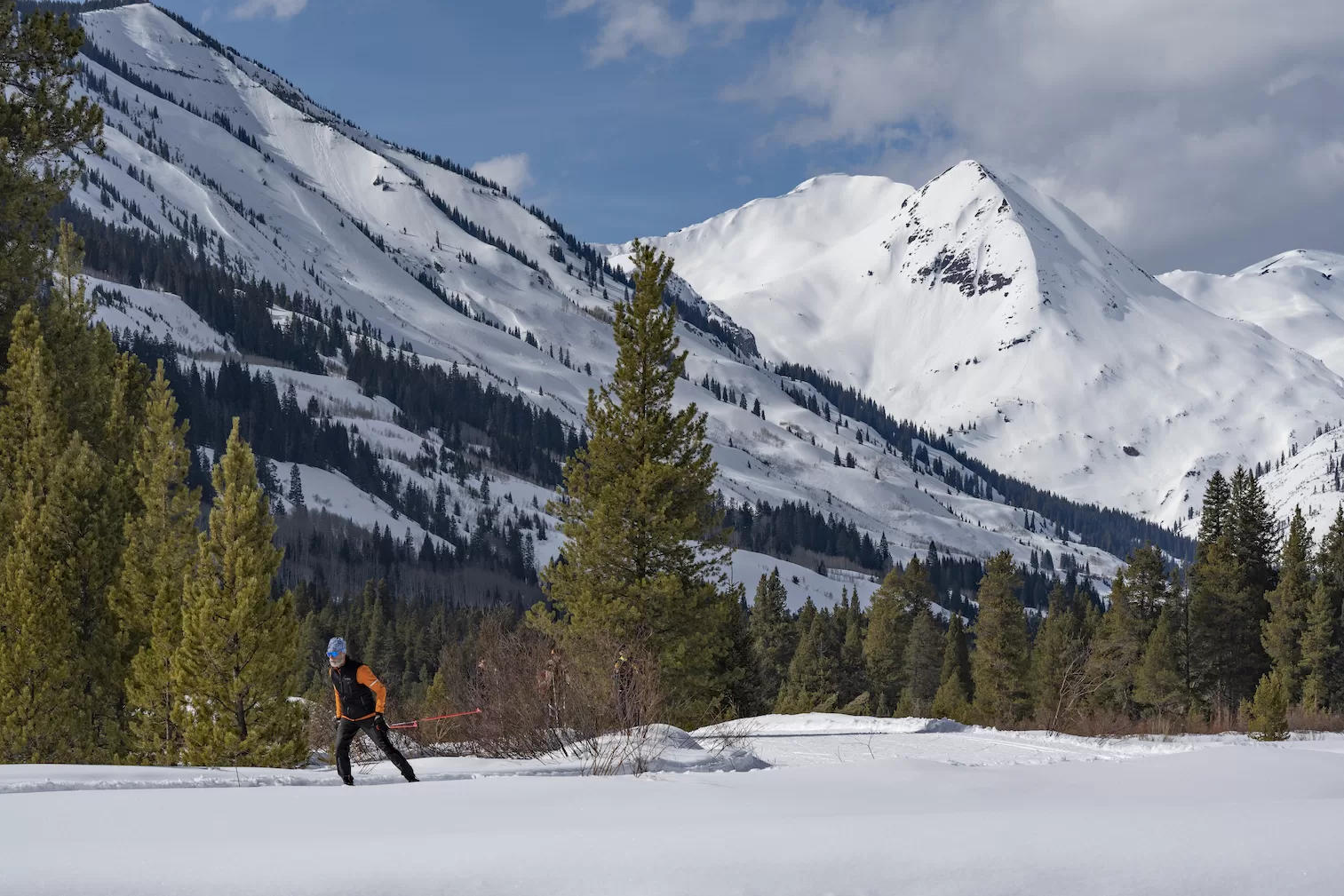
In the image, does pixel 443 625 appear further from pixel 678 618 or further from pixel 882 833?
pixel 882 833

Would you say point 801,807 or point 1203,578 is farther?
point 1203,578

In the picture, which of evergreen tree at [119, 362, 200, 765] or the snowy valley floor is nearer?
the snowy valley floor

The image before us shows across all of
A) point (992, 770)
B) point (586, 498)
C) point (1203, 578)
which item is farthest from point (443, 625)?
point (992, 770)

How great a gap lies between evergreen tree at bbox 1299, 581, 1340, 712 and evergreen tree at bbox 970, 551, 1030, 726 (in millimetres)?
12952

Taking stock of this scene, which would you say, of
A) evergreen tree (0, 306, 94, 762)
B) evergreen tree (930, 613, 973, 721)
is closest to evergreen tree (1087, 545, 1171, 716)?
evergreen tree (930, 613, 973, 721)

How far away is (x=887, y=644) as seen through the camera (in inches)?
2869

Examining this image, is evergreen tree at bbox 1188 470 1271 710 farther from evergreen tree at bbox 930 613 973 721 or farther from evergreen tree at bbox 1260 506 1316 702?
evergreen tree at bbox 930 613 973 721

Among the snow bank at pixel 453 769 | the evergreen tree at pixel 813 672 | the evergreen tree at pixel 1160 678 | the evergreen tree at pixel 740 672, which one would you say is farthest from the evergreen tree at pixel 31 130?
the evergreen tree at pixel 1160 678

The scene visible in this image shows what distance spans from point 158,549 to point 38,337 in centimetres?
467

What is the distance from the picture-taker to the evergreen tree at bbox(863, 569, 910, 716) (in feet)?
233

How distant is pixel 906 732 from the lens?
79.7ft

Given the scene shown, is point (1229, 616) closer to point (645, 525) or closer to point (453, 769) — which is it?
point (645, 525)

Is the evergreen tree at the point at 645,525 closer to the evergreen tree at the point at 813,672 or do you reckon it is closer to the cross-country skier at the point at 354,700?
the cross-country skier at the point at 354,700

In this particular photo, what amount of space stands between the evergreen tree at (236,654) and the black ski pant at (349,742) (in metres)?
7.03
